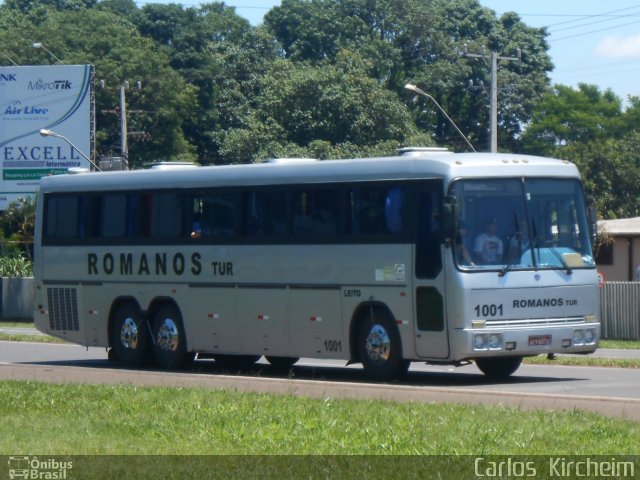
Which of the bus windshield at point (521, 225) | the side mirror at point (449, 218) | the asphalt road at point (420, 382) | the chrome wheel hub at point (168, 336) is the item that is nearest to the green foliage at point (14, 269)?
the asphalt road at point (420, 382)

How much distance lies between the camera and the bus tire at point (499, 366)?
18.2 m

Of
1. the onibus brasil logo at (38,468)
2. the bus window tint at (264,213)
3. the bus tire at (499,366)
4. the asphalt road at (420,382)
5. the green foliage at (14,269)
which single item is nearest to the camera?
the onibus brasil logo at (38,468)

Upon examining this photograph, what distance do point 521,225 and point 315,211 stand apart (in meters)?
3.11

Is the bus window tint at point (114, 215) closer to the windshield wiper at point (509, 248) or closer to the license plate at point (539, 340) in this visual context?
the windshield wiper at point (509, 248)

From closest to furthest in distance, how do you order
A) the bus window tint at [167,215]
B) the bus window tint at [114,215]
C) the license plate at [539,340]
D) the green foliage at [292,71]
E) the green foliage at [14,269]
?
the license plate at [539,340] → the bus window tint at [167,215] → the bus window tint at [114,215] → the green foliage at [14,269] → the green foliage at [292,71]

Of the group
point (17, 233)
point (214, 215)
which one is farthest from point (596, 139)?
point (214, 215)

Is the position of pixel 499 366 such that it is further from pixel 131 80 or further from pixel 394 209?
pixel 131 80

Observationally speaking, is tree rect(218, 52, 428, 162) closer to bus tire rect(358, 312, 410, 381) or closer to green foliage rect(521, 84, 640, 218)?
green foliage rect(521, 84, 640, 218)

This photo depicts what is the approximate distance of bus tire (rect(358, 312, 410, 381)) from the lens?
56.6 feet

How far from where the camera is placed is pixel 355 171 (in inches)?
704

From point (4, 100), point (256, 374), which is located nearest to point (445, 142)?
point (4, 100)

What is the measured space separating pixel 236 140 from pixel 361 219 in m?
42.5

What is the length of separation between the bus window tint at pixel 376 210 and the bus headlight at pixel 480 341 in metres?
1.83

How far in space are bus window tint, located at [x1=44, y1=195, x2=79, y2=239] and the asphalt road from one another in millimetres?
2374
